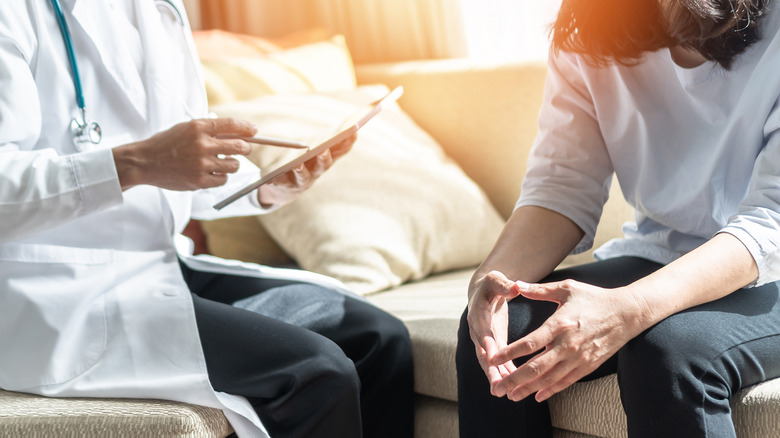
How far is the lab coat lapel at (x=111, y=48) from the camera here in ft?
3.65

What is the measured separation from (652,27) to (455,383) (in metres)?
0.60

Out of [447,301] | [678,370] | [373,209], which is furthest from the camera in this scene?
[373,209]

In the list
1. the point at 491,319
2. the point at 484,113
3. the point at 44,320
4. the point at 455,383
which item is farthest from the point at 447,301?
the point at 44,320

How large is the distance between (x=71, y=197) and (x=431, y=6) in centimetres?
146

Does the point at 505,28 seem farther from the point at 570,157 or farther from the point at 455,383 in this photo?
the point at 455,383

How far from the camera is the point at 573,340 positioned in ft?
2.87

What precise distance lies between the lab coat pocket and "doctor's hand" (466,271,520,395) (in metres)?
0.49

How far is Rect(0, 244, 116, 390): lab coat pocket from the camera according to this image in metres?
1.02

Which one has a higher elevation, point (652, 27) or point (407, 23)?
point (652, 27)

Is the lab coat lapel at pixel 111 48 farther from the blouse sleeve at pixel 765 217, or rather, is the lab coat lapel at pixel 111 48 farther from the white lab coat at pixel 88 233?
the blouse sleeve at pixel 765 217

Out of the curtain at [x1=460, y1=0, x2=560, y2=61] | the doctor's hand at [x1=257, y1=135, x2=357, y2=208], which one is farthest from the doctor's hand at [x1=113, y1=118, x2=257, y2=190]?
the curtain at [x1=460, y1=0, x2=560, y2=61]

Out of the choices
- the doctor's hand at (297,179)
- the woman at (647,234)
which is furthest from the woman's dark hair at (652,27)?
the doctor's hand at (297,179)

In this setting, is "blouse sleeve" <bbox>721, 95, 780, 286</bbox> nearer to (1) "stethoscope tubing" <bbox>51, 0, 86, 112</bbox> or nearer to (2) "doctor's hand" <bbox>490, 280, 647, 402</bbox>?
(2) "doctor's hand" <bbox>490, 280, 647, 402</bbox>

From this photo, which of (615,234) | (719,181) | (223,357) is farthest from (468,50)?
(223,357)
